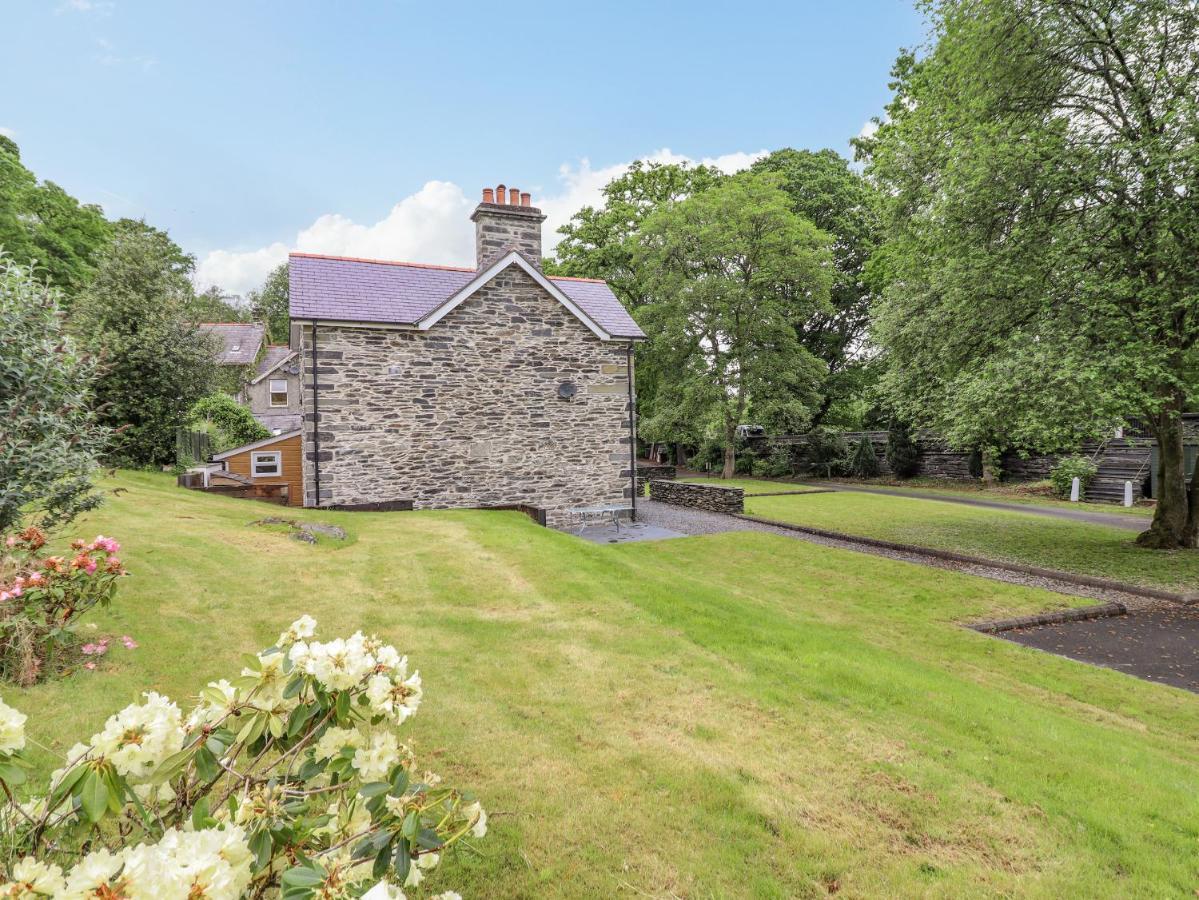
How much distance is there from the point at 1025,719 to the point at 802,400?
29.0 m

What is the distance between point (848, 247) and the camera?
35062mm

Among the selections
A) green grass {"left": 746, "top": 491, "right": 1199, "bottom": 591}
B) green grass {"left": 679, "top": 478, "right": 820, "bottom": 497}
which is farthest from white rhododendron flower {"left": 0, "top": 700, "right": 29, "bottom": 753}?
green grass {"left": 679, "top": 478, "right": 820, "bottom": 497}

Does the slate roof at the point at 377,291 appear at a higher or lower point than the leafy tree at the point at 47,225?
lower

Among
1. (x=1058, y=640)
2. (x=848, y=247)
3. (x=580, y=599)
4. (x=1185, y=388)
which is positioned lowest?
(x=1058, y=640)

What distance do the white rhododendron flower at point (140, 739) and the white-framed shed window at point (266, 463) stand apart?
896 inches

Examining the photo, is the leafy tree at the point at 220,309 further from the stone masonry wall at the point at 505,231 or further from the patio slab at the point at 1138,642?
the patio slab at the point at 1138,642

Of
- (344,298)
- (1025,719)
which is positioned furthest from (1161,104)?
(344,298)

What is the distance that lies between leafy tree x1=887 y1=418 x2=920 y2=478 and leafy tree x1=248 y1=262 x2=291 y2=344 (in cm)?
5592

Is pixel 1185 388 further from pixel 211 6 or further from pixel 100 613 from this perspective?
pixel 211 6

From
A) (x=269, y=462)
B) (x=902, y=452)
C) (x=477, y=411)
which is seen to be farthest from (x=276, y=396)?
(x=902, y=452)

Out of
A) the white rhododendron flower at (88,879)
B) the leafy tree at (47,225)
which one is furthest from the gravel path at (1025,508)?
the leafy tree at (47,225)

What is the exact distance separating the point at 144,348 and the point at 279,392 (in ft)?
60.8

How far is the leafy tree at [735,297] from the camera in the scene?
1147 inches

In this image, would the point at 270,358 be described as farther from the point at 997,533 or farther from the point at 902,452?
the point at 997,533
